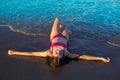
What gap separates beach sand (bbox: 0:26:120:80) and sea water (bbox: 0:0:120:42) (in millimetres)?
1286

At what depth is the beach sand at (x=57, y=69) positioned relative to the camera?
10.4 m

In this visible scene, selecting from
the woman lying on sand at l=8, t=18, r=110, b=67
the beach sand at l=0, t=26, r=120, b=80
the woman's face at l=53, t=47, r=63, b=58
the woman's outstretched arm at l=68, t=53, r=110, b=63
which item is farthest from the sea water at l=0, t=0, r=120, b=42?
the woman's face at l=53, t=47, r=63, b=58

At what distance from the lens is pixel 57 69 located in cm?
1077

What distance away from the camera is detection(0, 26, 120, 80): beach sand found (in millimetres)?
10412

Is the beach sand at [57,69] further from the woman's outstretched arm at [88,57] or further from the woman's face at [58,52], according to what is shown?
the woman's face at [58,52]

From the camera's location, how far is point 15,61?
11.3 meters

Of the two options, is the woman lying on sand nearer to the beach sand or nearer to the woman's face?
the woman's face

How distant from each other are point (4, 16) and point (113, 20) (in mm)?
7290

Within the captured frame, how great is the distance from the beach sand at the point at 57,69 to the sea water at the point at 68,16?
1.29 metres

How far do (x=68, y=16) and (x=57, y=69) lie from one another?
744 cm

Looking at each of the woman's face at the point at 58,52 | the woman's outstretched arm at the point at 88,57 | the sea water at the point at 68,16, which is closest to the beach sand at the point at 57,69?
the woman's outstretched arm at the point at 88,57

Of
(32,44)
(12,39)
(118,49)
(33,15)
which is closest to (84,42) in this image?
(118,49)

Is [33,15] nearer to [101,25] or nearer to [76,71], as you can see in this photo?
[101,25]

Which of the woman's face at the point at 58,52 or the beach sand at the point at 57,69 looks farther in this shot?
the woman's face at the point at 58,52
